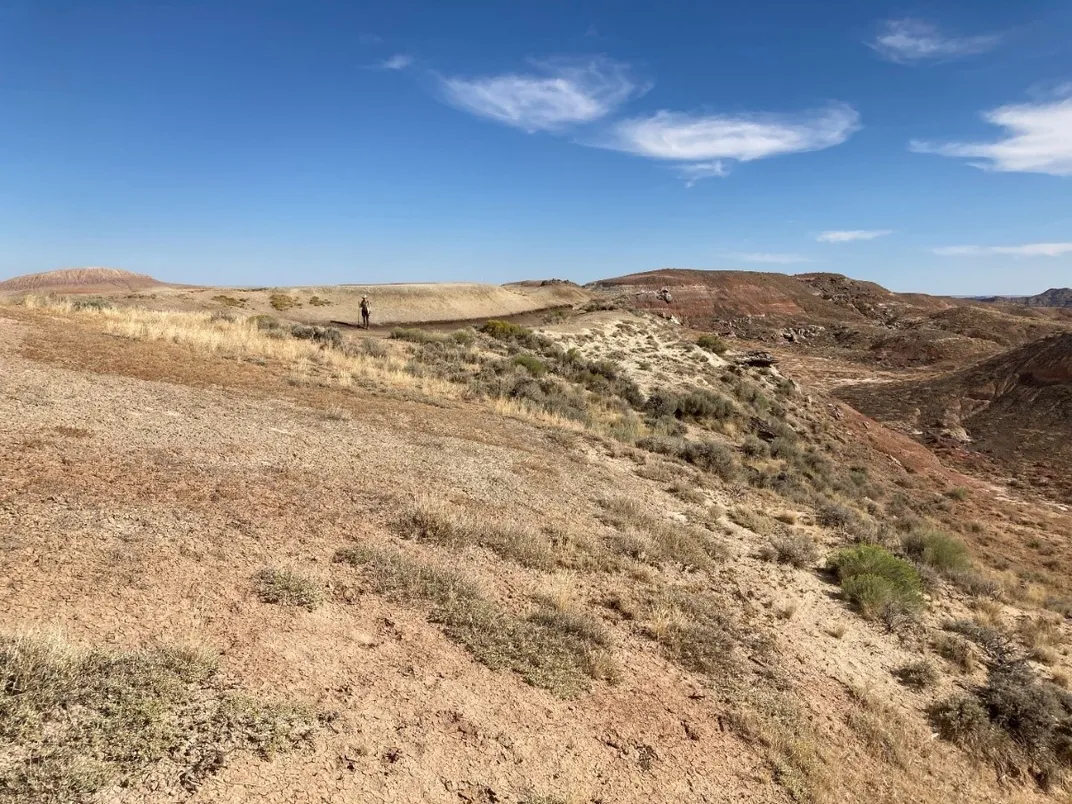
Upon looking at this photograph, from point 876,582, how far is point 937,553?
439cm

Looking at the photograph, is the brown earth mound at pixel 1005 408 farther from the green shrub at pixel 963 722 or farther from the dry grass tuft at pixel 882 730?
the dry grass tuft at pixel 882 730

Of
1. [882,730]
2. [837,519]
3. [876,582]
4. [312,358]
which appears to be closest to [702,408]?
[837,519]

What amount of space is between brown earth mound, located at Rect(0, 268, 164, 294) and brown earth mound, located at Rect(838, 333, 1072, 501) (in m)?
59.7

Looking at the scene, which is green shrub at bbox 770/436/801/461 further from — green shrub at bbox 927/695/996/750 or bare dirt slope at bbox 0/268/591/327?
bare dirt slope at bbox 0/268/591/327

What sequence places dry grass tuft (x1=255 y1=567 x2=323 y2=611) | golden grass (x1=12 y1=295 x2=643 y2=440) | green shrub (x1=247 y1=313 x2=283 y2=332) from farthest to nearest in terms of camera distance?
green shrub (x1=247 y1=313 x2=283 y2=332)
golden grass (x1=12 y1=295 x2=643 y2=440)
dry grass tuft (x1=255 y1=567 x2=323 y2=611)

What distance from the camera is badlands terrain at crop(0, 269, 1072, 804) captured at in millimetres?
3795

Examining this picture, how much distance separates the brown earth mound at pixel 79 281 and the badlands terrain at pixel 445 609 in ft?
155

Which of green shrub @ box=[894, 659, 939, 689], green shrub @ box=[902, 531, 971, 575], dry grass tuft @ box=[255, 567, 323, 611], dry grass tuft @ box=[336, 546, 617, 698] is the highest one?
dry grass tuft @ box=[255, 567, 323, 611]

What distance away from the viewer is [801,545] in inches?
380

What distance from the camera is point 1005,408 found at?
1304 inches

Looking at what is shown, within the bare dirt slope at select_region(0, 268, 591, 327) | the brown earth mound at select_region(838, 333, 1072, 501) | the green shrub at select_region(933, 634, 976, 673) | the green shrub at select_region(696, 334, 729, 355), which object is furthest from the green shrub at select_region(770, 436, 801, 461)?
the bare dirt slope at select_region(0, 268, 591, 327)

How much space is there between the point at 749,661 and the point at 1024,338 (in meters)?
70.0

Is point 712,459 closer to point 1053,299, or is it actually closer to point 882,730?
point 882,730

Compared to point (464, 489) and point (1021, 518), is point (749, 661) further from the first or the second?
point (1021, 518)
